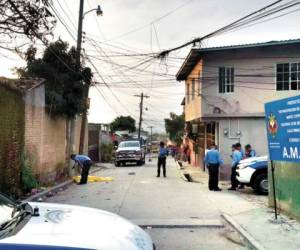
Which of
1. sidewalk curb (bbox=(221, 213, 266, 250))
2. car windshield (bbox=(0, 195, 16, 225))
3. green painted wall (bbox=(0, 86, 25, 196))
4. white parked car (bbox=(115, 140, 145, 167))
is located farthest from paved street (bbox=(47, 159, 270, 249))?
white parked car (bbox=(115, 140, 145, 167))

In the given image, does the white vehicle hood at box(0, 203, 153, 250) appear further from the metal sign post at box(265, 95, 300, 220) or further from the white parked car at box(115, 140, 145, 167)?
the white parked car at box(115, 140, 145, 167)

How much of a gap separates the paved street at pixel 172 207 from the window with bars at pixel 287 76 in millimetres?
9164

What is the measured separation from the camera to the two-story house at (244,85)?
27.1 meters

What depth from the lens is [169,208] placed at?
14.1 metres

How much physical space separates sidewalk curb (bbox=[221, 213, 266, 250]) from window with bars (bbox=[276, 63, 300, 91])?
16.0m

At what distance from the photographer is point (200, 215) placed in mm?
12867

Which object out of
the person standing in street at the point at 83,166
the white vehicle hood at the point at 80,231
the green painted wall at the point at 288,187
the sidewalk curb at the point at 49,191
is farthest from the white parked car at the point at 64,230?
the person standing in street at the point at 83,166

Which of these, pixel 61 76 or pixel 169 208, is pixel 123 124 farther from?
pixel 169 208

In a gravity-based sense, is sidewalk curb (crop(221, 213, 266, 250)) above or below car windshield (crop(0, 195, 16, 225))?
below

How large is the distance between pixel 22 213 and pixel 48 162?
17.6 meters

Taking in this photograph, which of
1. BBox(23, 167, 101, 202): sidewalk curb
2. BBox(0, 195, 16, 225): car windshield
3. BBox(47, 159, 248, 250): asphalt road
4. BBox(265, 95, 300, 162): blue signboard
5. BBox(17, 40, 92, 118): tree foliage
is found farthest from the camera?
BBox(17, 40, 92, 118): tree foliage

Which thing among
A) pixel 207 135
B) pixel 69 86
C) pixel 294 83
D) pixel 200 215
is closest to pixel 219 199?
pixel 200 215

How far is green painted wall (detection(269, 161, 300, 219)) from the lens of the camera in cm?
1126

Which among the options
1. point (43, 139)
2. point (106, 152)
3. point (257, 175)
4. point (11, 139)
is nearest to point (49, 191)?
point (43, 139)
